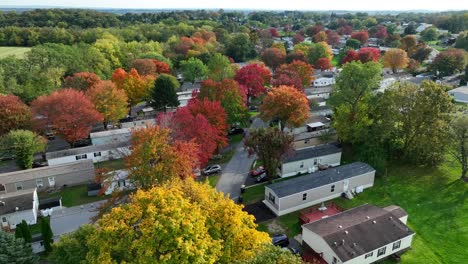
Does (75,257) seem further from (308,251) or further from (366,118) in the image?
(366,118)

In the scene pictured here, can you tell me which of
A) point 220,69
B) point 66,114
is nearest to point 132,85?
point 66,114

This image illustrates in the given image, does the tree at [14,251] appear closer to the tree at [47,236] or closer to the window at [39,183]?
the tree at [47,236]

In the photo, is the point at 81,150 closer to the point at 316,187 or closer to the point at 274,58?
the point at 316,187

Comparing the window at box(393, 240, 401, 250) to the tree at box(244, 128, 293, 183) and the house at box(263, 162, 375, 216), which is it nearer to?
the house at box(263, 162, 375, 216)

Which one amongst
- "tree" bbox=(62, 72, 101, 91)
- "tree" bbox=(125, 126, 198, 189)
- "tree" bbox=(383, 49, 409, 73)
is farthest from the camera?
"tree" bbox=(383, 49, 409, 73)

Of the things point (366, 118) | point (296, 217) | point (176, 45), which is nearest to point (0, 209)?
point (296, 217)

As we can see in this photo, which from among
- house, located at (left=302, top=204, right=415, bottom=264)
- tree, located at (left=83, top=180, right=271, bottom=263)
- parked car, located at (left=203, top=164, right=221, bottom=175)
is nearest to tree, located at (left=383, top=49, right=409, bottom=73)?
parked car, located at (left=203, top=164, right=221, bottom=175)
